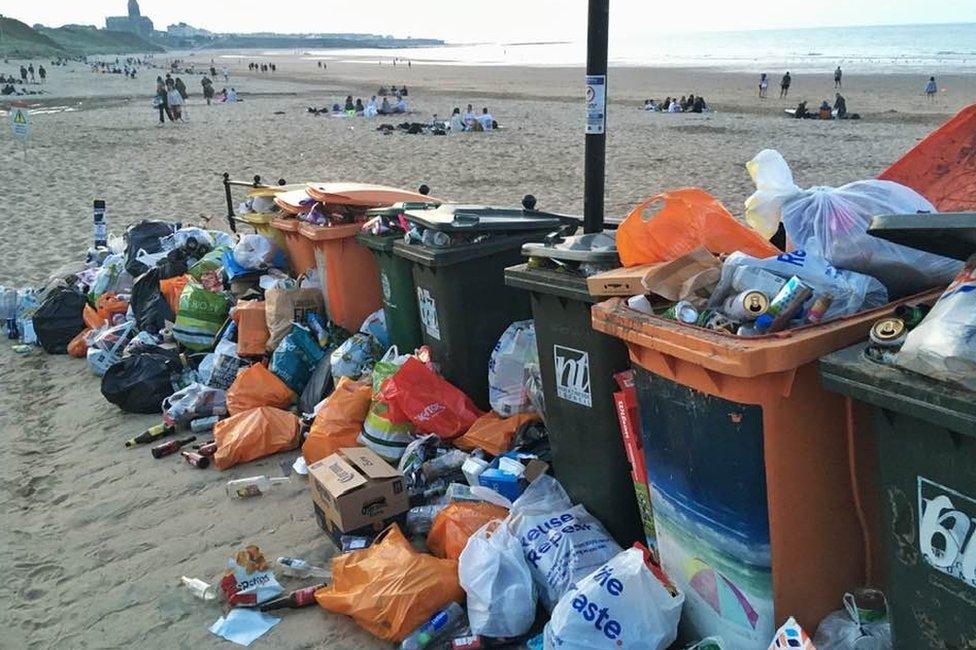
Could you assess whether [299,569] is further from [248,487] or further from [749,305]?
[749,305]

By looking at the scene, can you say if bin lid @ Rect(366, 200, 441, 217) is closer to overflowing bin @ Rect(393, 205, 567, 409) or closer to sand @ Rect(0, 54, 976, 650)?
overflowing bin @ Rect(393, 205, 567, 409)

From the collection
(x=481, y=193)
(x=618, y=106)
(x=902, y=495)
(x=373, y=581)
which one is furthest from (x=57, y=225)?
(x=618, y=106)

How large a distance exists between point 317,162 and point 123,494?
41.1 ft

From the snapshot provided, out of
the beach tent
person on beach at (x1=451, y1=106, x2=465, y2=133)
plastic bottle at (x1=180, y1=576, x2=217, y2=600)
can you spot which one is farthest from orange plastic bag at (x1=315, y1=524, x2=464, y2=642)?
person on beach at (x1=451, y1=106, x2=465, y2=133)

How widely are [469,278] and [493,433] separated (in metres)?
0.83

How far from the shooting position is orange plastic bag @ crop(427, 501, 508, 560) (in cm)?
319

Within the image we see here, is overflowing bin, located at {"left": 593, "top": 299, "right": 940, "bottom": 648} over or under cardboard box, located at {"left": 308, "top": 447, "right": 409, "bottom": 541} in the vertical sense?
over

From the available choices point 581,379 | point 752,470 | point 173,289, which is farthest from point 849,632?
point 173,289

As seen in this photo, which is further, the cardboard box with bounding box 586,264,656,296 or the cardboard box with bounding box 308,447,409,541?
the cardboard box with bounding box 308,447,409,541

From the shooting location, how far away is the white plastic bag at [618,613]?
244cm

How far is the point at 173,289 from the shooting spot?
6109mm

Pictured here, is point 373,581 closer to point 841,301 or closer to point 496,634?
point 496,634

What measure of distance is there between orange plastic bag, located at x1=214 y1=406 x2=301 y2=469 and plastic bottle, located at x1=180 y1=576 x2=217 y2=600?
106 cm

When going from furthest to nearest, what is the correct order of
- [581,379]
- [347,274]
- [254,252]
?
1. [254,252]
2. [347,274]
3. [581,379]
